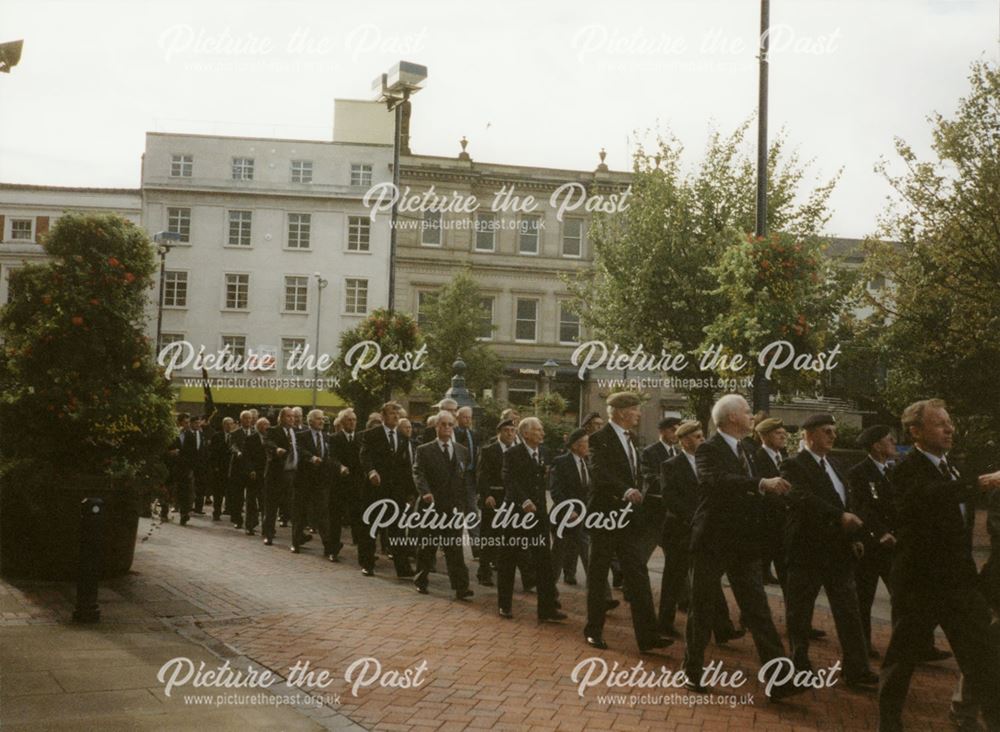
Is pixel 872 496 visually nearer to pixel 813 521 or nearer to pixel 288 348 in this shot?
pixel 813 521

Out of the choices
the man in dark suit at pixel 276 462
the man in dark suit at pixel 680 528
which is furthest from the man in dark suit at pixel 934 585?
the man in dark suit at pixel 276 462

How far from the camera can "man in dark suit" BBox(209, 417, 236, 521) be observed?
726 inches

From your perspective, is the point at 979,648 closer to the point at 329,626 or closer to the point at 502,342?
the point at 329,626

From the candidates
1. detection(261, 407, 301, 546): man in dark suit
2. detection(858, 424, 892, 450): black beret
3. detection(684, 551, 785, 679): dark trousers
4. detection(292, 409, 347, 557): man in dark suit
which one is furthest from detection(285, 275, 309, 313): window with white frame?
detection(684, 551, 785, 679): dark trousers

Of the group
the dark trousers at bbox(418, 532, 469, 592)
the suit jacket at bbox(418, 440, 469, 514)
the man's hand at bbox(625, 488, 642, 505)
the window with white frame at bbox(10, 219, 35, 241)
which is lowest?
the dark trousers at bbox(418, 532, 469, 592)

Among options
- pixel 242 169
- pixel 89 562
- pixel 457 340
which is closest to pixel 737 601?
pixel 89 562

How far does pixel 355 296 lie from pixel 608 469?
129 ft

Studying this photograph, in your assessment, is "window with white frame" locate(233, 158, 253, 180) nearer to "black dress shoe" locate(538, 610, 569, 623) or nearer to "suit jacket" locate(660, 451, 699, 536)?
"black dress shoe" locate(538, 610, 569, 623)

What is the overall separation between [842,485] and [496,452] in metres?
4.76

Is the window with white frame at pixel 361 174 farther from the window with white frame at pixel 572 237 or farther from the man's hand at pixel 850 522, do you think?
the man's hand at pixel 850 522

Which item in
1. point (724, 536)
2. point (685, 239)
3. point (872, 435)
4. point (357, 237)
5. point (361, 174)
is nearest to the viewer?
point (724, 536)

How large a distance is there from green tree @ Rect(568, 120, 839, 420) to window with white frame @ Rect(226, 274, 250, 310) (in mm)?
23759

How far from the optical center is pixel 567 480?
33.6 ft

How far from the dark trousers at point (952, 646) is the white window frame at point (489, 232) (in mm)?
40557
